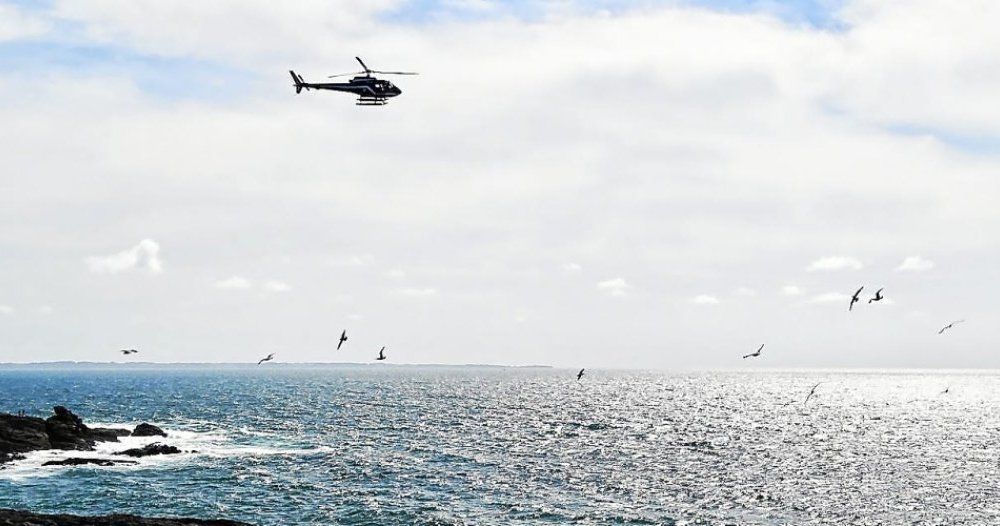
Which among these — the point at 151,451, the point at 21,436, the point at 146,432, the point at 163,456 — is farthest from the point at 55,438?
the point at 146,432

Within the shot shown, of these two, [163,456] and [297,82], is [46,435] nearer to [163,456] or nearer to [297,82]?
[163,456]

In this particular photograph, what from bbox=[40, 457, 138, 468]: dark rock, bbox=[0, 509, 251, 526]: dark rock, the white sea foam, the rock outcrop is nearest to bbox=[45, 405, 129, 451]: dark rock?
the rock outcrop

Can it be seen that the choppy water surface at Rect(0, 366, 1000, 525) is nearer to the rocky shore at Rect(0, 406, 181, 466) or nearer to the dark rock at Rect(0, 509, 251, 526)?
the rocky shore at Rect(0, 406, 181, 466)

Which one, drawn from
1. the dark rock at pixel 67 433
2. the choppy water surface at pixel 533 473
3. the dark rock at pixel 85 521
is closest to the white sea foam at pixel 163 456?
the choppy water surface at pixel 533 473

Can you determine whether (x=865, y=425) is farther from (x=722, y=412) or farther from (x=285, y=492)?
(x=285, y=492)

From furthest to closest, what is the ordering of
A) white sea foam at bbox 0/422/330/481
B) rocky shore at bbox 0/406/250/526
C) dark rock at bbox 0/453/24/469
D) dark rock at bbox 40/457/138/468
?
rocky shore at bbox 0/406/250/526
dark rock at bbox 0/453/24/469
dark rock at bbox 40/457/138/468
white sea foam at bbox 0/422/330/481

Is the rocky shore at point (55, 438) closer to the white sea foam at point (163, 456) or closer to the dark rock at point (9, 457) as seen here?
the dark rock at point (9, 457)
